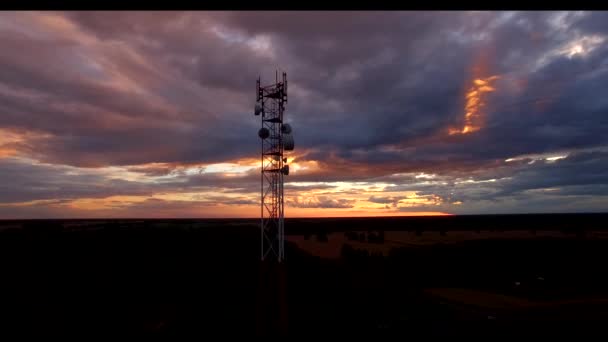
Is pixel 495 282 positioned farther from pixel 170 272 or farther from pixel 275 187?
pixel 170 272

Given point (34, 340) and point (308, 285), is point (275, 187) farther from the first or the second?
point (34, 340)

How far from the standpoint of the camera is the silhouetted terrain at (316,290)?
1514 cm

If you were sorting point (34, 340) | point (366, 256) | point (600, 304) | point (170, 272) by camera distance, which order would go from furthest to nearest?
point (366, 256) → point (170, 272) → point (600, 304) → point (34, 340)

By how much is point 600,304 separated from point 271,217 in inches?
725

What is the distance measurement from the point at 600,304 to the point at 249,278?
19.7 m

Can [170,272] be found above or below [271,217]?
below

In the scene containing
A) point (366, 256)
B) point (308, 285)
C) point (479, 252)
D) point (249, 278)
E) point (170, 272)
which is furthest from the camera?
point (479, 252)

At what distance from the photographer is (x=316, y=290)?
20.3 m

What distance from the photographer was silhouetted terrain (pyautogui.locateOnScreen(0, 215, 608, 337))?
15141 mm

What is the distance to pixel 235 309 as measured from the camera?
54.2 ft

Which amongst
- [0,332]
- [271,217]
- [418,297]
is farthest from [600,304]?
[0,332]

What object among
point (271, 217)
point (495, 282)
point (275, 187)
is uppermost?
point (275, 187)

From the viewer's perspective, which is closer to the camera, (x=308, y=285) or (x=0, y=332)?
(x=0, y=332)

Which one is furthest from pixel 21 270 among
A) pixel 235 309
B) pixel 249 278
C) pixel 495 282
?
pixel 495 282
